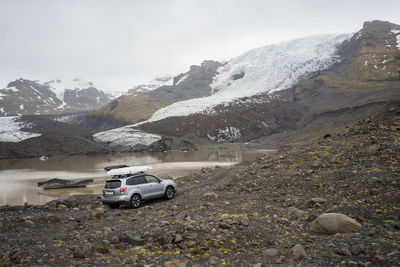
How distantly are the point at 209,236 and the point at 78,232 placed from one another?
5.18m

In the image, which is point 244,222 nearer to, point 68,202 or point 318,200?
point 318,200

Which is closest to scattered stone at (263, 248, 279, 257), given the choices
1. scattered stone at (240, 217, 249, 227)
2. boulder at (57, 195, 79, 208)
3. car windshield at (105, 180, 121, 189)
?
scattered stone at (240, 217, 249, 227)

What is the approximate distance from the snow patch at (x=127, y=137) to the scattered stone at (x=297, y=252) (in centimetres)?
9661

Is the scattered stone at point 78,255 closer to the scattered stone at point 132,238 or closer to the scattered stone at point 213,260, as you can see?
the scattered stone at point 132,238

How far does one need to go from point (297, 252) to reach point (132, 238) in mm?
4829

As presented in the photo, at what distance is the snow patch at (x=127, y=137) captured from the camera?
343ft

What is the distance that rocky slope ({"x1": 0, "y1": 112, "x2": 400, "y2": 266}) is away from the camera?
7.25m

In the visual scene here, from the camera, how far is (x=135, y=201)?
1627 cm

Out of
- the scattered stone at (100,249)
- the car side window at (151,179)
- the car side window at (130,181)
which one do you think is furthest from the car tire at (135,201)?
the scattered stone at (100,249)

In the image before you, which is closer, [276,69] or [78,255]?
[78,255]

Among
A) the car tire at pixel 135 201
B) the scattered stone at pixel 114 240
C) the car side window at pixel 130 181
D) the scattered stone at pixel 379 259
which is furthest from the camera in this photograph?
the car side window at pixel 130 181

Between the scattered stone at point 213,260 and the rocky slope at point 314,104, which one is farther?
the rocky slope at point 314,104

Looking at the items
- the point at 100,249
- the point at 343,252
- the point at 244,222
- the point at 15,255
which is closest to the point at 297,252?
the point at 343,252

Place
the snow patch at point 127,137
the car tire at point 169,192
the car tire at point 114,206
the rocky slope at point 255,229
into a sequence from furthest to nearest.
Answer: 1. the snow patch at point 127,137
2. the car tire at point 169,192
3. the car tire at point 114,206
4. the rocky slope at point 255,229
